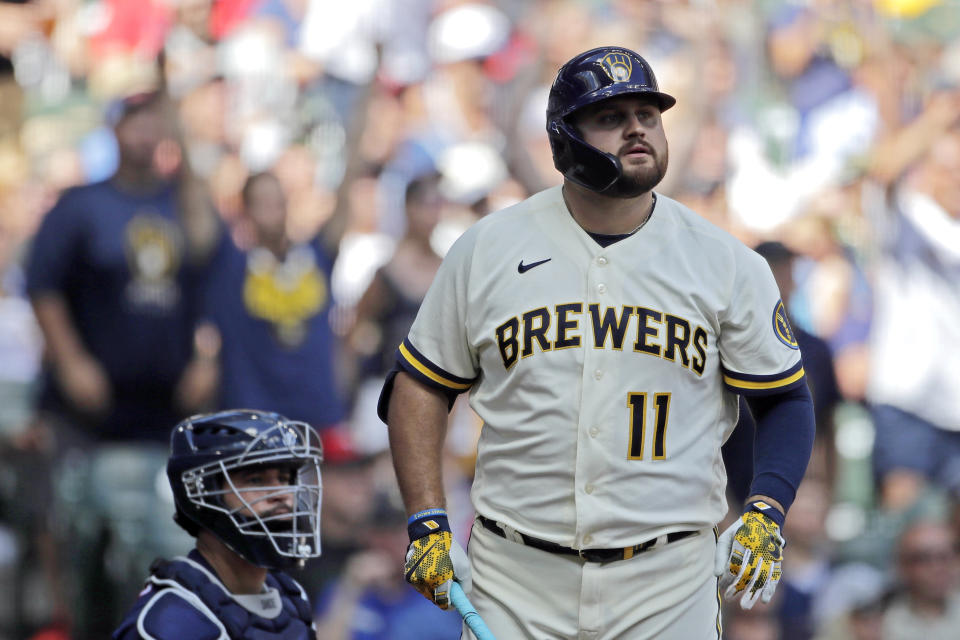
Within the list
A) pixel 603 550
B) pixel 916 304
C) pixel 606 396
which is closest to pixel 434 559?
pixel 603 550

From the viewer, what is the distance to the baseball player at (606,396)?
2.93 m

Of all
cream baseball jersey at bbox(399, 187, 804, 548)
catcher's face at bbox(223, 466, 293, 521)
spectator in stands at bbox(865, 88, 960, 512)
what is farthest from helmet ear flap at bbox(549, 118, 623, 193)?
spectator in stands at bbox(865, 88, 960, 512)

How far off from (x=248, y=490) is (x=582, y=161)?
128cm

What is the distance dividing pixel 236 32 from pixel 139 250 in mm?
1301

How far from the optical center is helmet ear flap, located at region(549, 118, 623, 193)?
2.99 m

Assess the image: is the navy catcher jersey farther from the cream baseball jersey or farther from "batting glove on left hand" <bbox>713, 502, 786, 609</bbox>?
"batting glove on left hand" <bbox>713, 502, 786, 609</bbox>

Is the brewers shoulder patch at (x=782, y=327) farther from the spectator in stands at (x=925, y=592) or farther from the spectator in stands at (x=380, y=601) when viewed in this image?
the spectator in stands at (x=925, y=592)

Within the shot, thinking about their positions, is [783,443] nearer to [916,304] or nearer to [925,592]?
[925,592]

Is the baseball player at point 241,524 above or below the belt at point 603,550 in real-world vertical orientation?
below

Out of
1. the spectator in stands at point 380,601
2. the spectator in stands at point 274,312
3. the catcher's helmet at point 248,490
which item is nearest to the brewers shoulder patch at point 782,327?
the catcher's helmet at point 248,490

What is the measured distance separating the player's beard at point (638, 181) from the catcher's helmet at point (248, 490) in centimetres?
117

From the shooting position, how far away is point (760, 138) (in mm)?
7492

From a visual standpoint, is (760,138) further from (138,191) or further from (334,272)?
(138,191)

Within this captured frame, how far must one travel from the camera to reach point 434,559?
9.89 ft
